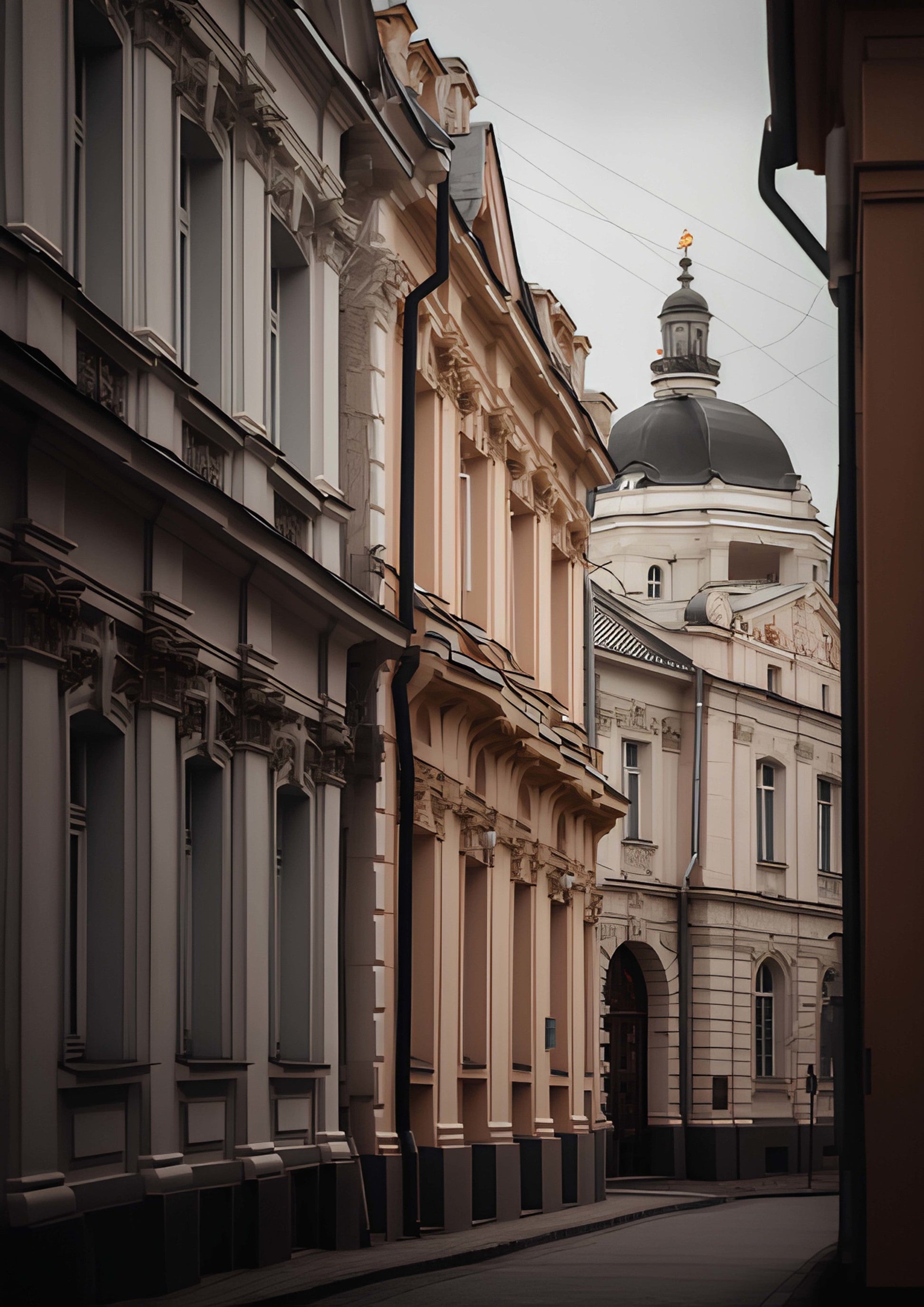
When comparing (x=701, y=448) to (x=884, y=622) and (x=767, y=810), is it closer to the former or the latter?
(x=767, y=810)

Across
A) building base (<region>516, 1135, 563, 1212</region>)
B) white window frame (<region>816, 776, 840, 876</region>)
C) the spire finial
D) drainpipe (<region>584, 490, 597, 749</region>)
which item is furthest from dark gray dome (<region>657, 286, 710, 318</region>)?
building base (<region>516, 1135, 563, 1212</region>)

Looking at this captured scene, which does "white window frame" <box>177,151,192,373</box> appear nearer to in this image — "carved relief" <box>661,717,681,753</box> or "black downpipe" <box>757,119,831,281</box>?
"black downpipe" <box>757,119,831,281</box>

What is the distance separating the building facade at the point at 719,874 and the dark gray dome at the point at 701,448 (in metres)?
5.90

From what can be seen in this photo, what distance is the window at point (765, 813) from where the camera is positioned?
4209 cm

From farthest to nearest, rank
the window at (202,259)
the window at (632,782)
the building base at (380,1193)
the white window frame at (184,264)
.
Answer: the window at (632,782), the building base at (380,1193), the window at (202,259), the white window frame at (184,264)

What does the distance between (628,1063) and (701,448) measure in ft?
61.9

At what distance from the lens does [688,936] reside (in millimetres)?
39719

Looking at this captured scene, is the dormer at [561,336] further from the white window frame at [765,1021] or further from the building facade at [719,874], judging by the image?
the white window frame at [765,1021]

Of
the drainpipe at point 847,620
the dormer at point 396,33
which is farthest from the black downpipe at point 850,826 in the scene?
the dormer at point 396,33

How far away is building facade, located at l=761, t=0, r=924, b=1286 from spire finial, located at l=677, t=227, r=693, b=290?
4954cm

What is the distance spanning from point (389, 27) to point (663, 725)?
21.6 metres

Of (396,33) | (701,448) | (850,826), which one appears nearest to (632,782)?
(701,448)

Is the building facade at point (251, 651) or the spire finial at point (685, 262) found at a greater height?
the spire finial at point (685, 262)

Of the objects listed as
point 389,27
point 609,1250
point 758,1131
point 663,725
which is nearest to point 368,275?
point 389,27
